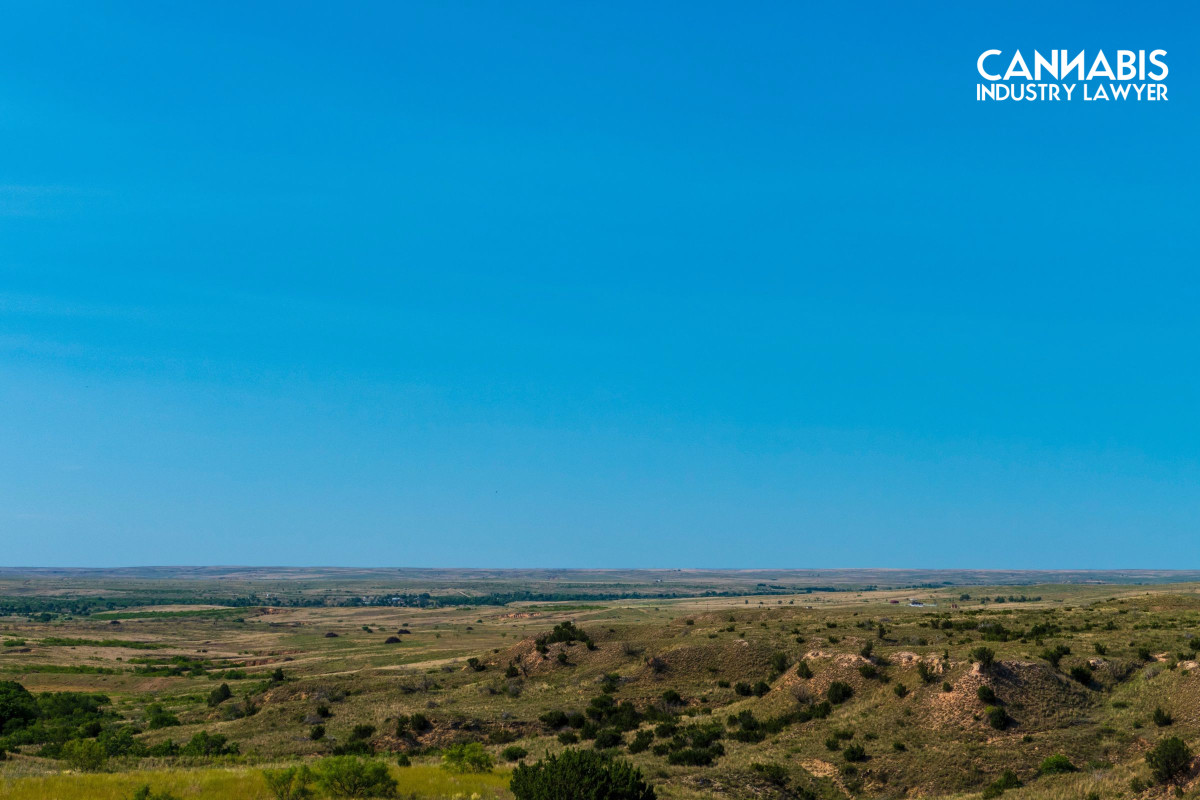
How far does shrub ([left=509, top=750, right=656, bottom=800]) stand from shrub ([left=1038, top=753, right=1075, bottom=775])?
2010cm

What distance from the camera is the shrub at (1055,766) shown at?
34.4 m

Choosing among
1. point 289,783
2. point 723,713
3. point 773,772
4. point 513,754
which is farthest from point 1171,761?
point 289,783

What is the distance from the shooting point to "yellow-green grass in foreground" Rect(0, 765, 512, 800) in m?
22.0

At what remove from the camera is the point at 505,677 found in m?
64.9

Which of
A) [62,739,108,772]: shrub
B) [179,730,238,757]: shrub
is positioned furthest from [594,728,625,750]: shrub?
[62,739,108,772]: shrub

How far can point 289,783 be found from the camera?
23.7 metres

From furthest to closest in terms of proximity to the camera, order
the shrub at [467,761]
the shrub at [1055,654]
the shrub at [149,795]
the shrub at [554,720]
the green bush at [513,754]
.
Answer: the shrub at [554,720] → the shrub at [1055,654] → the green bush at [513,754] → the shrub at [467,761] → the shrub at [149,795]

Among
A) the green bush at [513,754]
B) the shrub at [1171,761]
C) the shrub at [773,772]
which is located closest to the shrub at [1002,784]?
the shrub at [1171,761]

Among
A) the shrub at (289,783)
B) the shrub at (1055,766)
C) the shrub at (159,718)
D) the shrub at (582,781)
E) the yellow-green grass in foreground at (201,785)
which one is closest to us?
the yellow-green grass in foreground at (201,785)

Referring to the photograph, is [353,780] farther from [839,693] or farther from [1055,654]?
[1055,654]

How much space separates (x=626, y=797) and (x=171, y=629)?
166m

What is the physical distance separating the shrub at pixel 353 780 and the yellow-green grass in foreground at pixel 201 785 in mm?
690

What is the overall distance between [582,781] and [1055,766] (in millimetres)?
23126

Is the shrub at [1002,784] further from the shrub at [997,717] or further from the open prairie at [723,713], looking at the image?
the shrub at [997,717]
